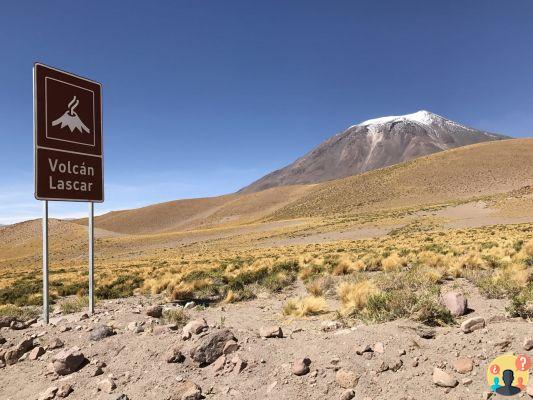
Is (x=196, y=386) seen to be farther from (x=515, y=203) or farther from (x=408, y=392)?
(x=515, y=203)

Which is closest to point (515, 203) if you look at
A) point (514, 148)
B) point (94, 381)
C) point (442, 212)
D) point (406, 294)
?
point (442, 212)

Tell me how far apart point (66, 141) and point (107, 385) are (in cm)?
599

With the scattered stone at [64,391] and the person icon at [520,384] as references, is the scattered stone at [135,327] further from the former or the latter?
the person icon at [520,384]

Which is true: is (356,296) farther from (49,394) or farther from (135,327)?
(49,394)

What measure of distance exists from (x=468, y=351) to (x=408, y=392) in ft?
3.16

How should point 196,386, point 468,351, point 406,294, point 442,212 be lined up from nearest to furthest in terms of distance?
point 468,351 < point 196,386 < point 406,294 < point 442,212

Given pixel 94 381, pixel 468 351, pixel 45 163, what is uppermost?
pixel 45 163

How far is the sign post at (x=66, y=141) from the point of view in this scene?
863cm

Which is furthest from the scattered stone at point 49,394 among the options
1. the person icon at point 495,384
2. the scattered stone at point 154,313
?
the person icon at point 495,384

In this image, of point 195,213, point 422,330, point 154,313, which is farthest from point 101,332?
point 195,213

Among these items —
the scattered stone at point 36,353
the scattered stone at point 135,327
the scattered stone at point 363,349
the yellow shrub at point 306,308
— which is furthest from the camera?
the yellow shrub at point 306,308

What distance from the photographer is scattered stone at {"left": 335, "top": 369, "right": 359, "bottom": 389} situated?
440cm

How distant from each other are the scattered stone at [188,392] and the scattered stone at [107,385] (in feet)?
3.23

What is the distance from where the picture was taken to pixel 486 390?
3912 mm
